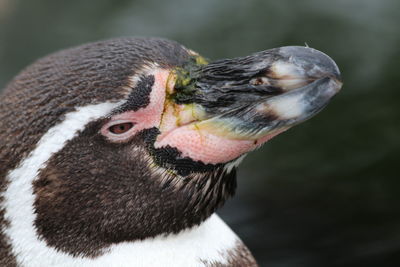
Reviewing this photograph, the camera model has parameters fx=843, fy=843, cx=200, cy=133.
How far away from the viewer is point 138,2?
789cm

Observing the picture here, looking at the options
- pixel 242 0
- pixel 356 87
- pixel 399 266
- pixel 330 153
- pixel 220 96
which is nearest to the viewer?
pixel 220 96

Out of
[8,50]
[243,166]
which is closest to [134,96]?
[243,166]

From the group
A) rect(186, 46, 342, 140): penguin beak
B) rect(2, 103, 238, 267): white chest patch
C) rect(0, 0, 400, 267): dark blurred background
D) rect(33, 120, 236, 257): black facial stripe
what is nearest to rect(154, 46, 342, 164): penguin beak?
rect(186, 46, 342, 140): penguin beak

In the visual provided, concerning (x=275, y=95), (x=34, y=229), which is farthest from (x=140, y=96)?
(x=34, y=229)

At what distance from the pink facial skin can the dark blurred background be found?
2378 mm

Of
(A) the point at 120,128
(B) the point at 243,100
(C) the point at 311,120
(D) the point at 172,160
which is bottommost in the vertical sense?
(C) the point at 311,120

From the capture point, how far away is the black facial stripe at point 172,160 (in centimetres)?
322

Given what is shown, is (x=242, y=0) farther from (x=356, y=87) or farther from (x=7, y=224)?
(x=7, y=224)

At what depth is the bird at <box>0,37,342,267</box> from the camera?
124 inches

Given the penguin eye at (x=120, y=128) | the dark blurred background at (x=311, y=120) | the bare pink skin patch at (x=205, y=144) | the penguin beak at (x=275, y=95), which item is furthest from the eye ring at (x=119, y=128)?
the dark blurred background at (x=311, y=120)

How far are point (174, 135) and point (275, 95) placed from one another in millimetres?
426

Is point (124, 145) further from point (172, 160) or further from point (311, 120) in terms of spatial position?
point (311, 120)

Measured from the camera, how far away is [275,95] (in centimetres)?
308

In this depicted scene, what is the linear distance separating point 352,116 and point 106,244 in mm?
3648
